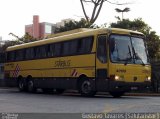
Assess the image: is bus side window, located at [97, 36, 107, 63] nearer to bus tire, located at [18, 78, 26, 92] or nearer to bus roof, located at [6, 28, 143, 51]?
bus roof, located at [6, 28, 143, 51]

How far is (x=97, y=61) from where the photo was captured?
21031 mm

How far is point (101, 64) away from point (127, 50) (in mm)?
1405

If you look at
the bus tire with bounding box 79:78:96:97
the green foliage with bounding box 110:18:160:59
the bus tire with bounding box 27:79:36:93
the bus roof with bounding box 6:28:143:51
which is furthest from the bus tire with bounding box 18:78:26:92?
the green foliage with bounding box 110:18:160:59

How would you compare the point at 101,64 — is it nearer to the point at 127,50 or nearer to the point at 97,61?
the point at 97,61

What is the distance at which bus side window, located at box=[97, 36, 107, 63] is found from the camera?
20.6 meters

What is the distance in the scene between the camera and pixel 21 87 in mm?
29797

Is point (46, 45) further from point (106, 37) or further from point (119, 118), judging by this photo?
point (119, 118)

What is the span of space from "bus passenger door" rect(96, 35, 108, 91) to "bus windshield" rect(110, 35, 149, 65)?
15.5 inches

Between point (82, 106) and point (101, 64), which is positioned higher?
point (101, 64)

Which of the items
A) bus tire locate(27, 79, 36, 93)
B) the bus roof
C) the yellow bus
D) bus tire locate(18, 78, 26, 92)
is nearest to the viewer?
the yellow bus

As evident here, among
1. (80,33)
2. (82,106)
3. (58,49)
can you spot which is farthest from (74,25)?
(82,106)

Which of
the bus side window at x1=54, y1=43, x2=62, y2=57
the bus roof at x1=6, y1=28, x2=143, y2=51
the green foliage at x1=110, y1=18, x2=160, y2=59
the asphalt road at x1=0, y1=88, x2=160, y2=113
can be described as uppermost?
the green foliage at x1=110, y1=18, x2=160, y2=59

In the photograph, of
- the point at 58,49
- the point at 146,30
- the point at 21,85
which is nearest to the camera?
the point at 58,49

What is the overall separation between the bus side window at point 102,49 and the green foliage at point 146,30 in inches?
726
